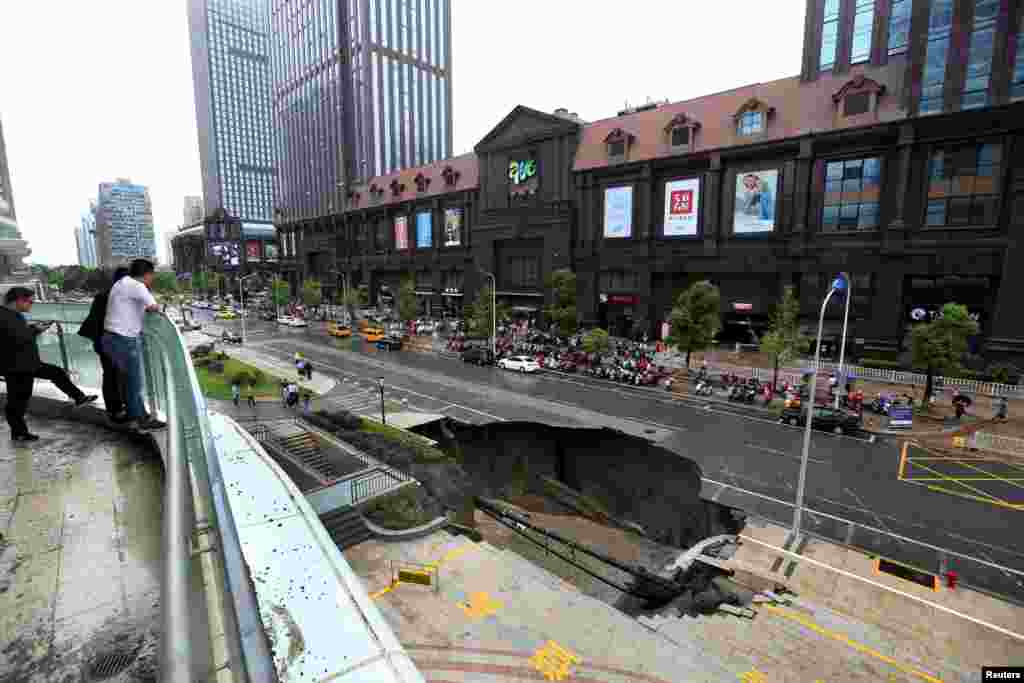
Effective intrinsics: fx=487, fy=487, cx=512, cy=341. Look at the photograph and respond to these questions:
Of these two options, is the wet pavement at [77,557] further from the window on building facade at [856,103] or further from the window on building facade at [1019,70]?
the window on building facade at [856,103]

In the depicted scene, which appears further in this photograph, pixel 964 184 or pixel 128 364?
pixel 964 184

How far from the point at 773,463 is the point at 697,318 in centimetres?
1435

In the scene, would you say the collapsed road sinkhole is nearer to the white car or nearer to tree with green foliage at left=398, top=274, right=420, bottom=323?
the white car

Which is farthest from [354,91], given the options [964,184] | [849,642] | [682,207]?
[849,642]

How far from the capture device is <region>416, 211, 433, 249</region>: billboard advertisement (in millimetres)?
65537

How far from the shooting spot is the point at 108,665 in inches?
118

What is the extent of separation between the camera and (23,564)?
400 cm

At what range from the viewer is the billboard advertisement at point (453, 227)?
201 ft

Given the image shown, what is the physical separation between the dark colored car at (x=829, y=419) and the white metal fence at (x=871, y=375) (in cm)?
695

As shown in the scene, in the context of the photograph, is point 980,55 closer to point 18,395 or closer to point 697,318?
point 697,318

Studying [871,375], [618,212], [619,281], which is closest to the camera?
[871,375]

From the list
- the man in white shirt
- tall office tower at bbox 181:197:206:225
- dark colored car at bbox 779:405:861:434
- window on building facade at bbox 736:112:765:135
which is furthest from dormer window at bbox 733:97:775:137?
tall office tower at bbox 181:197:206:225

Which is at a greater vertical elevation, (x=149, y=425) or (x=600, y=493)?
(x=149, y=425)

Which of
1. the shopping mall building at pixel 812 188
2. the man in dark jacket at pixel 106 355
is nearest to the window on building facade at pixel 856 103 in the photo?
the shopping mall building at pixel 812 188
